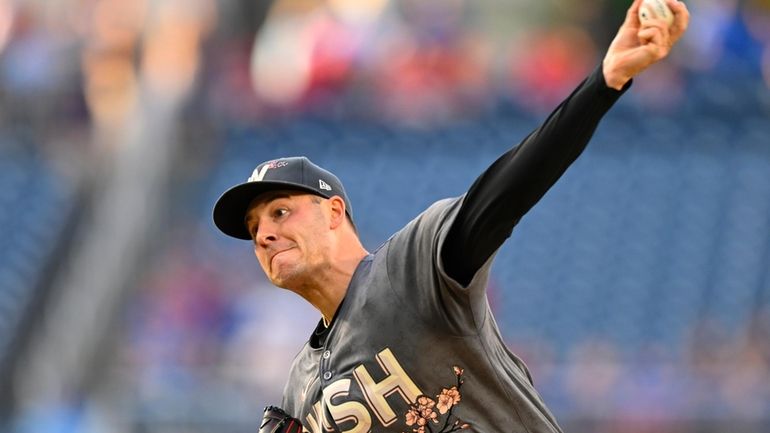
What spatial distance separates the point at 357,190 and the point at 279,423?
713 centimetres

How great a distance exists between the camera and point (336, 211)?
329 centimetres

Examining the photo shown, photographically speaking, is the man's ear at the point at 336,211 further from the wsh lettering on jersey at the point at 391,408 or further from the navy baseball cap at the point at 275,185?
the wsh lettering on jersey at the point at 391,408

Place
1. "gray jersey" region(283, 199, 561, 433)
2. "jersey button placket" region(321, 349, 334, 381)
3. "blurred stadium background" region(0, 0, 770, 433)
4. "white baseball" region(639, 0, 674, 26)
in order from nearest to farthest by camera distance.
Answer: "white baseball" region(639, 0, 674, 26) < "gray jersey" region(283, 199, 561, 433) < "jersey button placket" region(321, 349, 334, 381) < "blurred stadium background" region(0, 0, 770, 433)

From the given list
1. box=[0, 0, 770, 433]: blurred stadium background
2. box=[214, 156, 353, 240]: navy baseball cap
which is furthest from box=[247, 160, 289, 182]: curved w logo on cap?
box=[0, 0, 770, 433]: blurred stadium background

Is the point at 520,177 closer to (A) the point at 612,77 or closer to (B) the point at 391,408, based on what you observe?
(A) the point at 612,77

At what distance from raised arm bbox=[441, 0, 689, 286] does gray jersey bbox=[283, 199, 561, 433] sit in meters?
0.11

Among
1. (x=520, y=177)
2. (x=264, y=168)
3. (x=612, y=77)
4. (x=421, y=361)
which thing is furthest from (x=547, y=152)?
(x=264, y=168)

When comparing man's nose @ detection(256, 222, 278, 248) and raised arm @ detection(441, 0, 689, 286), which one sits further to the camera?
man's nose @ detection(256, 222, 278, 248)

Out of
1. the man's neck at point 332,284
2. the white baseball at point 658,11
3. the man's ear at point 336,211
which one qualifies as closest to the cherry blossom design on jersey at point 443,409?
the man's neck at point 332,284

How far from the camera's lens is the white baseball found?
2535 millimetres

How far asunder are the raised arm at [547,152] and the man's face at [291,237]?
0.45 meters

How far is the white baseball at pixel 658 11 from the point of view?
8.32ft

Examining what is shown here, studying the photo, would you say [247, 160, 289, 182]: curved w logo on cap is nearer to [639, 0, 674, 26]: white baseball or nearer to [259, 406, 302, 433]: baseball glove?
[259, 406, 302, 433]: baseball glove

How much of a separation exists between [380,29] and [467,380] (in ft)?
27.1
